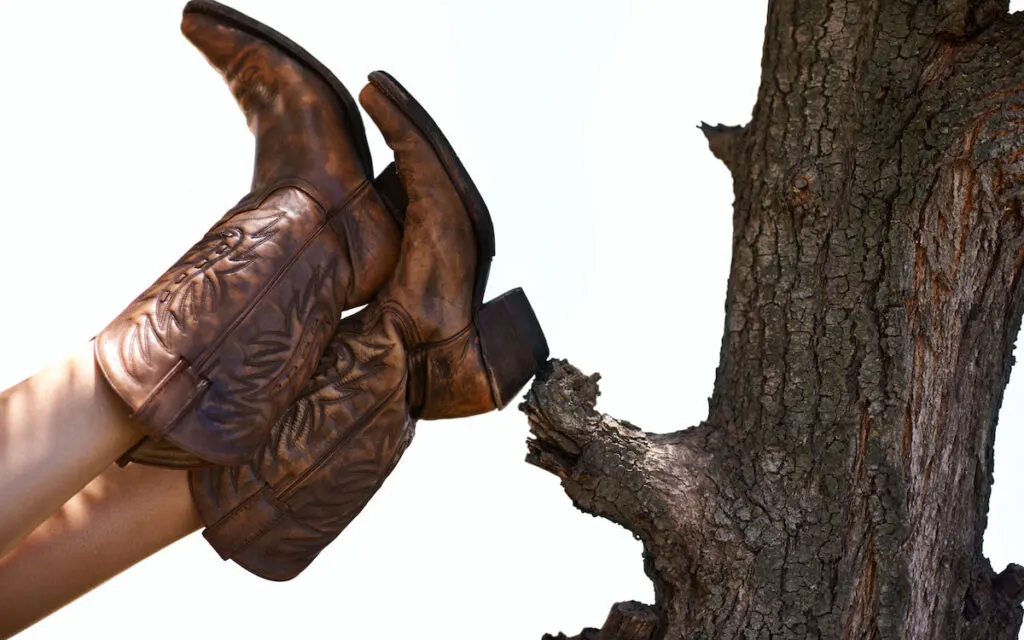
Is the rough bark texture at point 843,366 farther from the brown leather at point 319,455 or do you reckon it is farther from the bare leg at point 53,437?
the bare leg at point 53,437

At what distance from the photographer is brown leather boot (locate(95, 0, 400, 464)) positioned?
63.7 inches

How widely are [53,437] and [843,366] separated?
107 cm

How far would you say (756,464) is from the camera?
5.74 ft

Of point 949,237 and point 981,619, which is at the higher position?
point 949,237

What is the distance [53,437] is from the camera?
1.58m

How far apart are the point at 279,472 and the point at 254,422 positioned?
0.16 metres

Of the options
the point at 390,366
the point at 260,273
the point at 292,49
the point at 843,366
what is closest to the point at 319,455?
the point at 390,366

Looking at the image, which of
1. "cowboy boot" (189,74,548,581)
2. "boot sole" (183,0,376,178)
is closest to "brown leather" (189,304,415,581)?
"cowboy boot" (189,74,548,581)

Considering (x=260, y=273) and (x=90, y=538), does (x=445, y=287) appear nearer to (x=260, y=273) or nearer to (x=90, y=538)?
(x=260, y=273)

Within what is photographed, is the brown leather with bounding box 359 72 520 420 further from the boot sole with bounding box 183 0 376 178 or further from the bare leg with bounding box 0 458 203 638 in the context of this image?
the bare leg with bounding box 0 458 203 638

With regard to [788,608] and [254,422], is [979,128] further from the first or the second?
[254,422]

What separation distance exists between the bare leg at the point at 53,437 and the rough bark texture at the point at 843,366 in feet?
1.93

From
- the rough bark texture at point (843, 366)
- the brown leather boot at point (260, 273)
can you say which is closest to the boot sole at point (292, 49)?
the brown leather boot at point (260, 273)

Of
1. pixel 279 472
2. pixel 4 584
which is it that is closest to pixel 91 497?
pixel 4 584
